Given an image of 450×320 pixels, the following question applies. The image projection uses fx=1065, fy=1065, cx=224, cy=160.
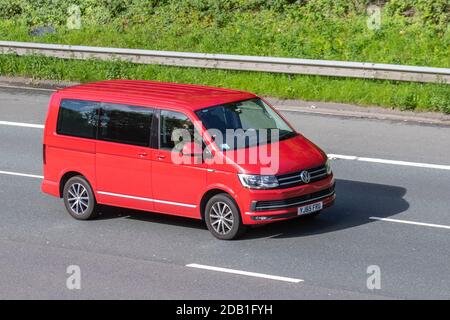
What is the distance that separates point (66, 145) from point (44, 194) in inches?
68.7

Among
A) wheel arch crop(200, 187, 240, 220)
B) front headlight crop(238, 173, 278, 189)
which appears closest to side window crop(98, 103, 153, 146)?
wheel arch crop(200, 187, 240, 220)

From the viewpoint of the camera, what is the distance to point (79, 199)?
1559 cm

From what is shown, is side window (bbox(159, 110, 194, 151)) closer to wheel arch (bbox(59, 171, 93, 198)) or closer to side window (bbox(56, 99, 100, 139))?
side window (bbox(56, 99, 100, 139))

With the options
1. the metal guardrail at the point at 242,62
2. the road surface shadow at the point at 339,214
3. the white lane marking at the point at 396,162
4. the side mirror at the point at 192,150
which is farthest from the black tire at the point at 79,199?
the metal guardrail at the point at 242,62

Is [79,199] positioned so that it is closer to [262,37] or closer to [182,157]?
[182,157]

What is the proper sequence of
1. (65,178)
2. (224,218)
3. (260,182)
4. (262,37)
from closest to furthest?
(260,182), (224,218), (65,178), (262,37)

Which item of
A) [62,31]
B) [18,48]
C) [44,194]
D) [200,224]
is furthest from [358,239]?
[62,31]

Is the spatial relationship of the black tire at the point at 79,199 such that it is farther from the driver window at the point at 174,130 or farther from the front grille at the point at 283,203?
the front grille at the point at 283,203

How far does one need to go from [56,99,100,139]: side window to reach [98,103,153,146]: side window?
159 mm

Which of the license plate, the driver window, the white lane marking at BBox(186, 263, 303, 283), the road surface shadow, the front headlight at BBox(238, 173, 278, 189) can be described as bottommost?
the white lane marking at BBox(186, 263, 303, 283)

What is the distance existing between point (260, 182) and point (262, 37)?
1217cm

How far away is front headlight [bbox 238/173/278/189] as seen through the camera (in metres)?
13.9

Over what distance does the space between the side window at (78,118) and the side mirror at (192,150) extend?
63.9 inches

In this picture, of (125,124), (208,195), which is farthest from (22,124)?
(208,195)
